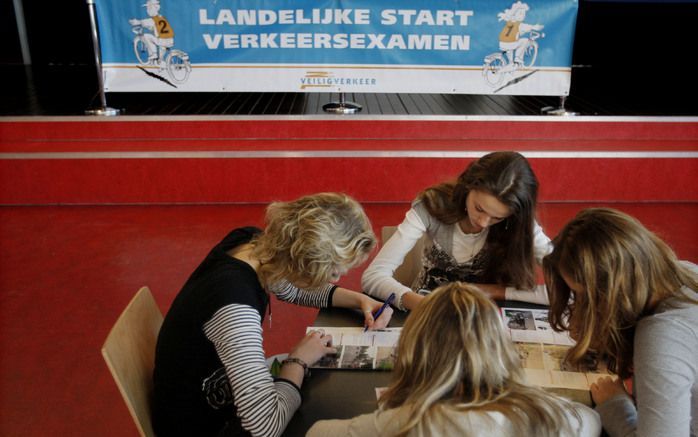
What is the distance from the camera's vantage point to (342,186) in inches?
195

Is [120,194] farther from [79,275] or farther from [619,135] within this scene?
[619,135]

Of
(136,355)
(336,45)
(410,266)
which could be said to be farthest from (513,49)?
(136,355)

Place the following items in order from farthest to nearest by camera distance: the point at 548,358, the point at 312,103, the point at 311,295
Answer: the point at 312,103, the point at 311,295, the point at 548,358

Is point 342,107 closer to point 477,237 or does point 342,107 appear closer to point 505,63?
point 505,63

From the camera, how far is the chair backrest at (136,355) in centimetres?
170

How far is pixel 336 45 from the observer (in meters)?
4.57

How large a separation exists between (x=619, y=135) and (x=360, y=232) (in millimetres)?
3848

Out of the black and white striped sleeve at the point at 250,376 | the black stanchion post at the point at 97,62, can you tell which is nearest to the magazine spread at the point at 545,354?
the black and white striped sleeve at the point at 250,376

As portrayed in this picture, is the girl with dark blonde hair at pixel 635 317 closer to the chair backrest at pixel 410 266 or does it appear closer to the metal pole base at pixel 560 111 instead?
the chair backrest at pixel 410 266

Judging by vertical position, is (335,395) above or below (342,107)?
below

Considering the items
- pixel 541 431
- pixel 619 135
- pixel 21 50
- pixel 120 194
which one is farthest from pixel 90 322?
pixel 21 50

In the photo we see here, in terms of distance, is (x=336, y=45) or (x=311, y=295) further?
(x=336, y=45)

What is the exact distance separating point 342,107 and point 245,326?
3564 millimetres

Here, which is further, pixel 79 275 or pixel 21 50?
pixel 21 50
